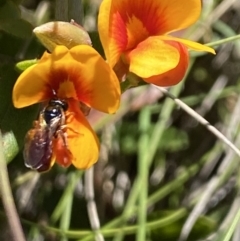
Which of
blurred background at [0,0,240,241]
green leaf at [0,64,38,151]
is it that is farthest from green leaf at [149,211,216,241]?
green leaf at [0,64,38,151]

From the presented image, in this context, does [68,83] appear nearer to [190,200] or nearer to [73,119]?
[73,119]

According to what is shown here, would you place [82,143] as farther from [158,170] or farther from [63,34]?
[158,170]

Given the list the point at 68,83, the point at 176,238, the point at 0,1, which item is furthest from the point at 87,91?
the point at 176,238

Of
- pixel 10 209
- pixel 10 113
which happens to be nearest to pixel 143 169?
pixel 10 113

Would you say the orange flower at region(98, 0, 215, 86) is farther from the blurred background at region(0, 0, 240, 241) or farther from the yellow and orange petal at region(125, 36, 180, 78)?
the blurred background at region(0, 0, 240, 241)

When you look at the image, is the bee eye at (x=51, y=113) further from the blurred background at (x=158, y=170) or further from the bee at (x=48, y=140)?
the blurred background at (x=158, y=170)

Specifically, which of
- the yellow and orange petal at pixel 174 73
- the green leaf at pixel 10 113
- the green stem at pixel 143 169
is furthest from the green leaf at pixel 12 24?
the green stem at pixel 143 169
